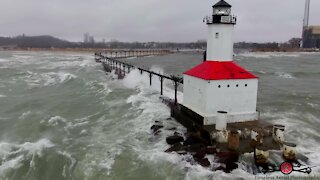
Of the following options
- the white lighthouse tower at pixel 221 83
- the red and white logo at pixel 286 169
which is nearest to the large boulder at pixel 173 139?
the white lighthouse tower at pixel 221 83

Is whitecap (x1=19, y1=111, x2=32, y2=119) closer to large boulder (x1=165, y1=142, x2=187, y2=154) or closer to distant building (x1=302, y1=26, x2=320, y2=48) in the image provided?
large boulder (x1=165, y1=142, x2=187, y2=154)

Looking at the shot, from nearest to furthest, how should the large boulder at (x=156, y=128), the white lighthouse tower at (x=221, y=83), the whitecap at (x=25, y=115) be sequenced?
the white lighthouse tower at (x=221, y=83), the large boulder at (x=156, y=128), the whitecap at (x=25, y=115)

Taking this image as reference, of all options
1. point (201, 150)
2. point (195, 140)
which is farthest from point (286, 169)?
point (195, 140)

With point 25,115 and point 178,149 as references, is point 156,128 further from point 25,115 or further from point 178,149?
point 25,115

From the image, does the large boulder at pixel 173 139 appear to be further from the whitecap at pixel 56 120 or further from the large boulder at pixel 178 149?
the whitecap at pixel 56 120

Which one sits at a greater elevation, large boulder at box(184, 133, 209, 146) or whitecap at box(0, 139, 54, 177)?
large boulder at box(184, 133, 209, 146)


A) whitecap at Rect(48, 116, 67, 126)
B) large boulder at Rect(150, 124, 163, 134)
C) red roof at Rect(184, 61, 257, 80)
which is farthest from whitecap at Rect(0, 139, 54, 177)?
red roof at Rect(184, 61, 257, 80)

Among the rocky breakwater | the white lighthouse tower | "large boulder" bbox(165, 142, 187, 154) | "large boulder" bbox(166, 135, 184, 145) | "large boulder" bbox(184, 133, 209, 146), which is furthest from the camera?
the white lighthouse tower
